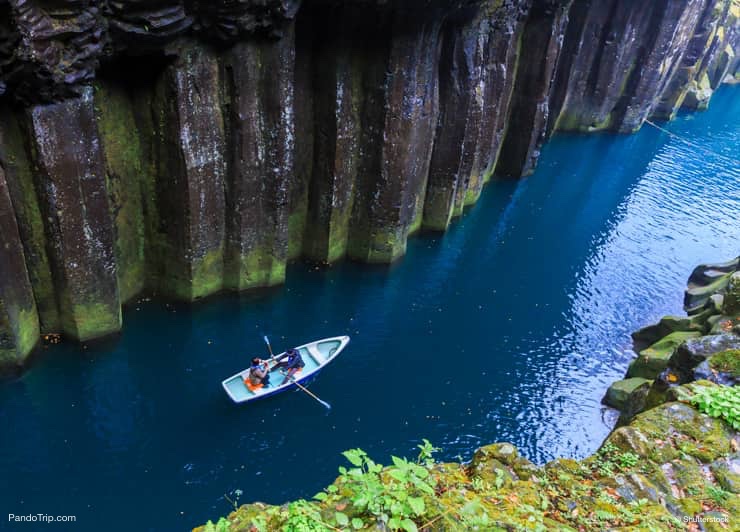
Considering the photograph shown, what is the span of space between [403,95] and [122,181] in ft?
24.8

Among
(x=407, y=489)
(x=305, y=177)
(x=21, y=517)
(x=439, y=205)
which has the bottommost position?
(x=21, y=517)

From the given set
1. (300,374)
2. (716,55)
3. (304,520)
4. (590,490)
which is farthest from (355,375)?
(716,55)

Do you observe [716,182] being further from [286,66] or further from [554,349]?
[286,66]

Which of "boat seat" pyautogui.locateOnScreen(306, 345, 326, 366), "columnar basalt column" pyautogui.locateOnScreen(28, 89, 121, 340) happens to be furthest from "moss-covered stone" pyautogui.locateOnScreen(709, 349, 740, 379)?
"columnar basalt column" pyautogui.locateOnScreen(28, 89, 121, 340)

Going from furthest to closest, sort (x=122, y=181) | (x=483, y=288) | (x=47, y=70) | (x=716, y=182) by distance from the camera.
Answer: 1. (x=716, y=182)
2. (x=483, y=288)
3. (x=122, y=181)
4. (x=47, y=70)

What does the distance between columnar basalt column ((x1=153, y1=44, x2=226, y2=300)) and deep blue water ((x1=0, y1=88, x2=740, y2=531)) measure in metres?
1.17

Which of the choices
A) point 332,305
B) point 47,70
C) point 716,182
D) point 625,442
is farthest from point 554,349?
point 716,182

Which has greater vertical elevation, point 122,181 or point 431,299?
point 122,181

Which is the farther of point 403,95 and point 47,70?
point 403,95

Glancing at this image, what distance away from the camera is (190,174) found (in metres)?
13.5

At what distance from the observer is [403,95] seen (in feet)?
51.6

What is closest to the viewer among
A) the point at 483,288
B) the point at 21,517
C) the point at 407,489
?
the point at 407,489

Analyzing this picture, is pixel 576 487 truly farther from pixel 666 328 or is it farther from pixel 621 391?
pixel 666 328

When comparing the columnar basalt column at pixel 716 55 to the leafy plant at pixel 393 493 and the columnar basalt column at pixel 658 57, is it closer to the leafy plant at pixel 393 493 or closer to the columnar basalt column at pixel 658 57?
the columnar basalt column at pixel 658 57
